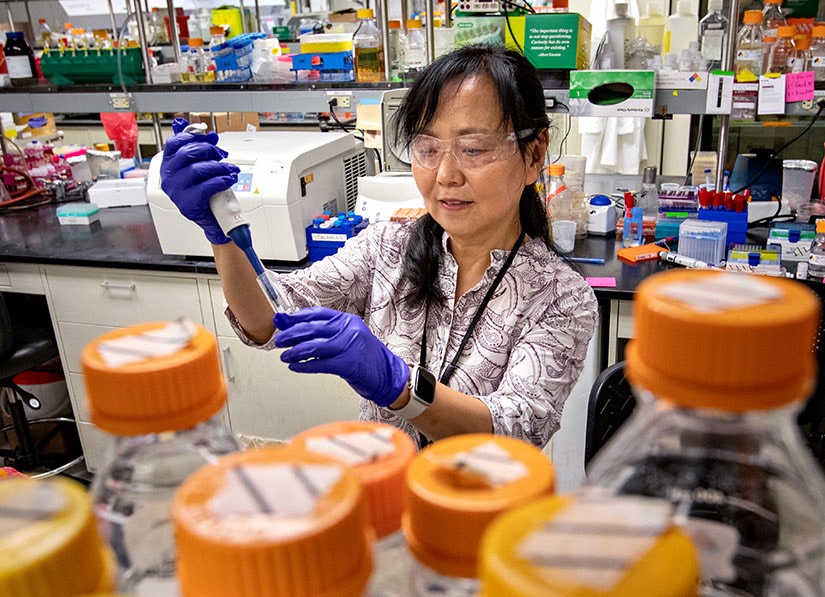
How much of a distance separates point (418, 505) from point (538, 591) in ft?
0.42

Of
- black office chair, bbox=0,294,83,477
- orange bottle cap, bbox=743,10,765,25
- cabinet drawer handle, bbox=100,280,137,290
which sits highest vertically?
orange bottle cap, bbox=743,10,765,25

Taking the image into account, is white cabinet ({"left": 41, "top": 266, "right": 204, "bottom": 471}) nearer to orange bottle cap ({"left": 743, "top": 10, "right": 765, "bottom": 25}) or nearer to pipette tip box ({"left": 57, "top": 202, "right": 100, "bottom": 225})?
pipette tip box ({"left": 57, "top": 202, "right": 100, "bottom": 225})

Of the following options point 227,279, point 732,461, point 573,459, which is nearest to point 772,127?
point 573,459

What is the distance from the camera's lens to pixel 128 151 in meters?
3.98

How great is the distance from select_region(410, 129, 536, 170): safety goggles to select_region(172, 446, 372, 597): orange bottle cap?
1.06 meters

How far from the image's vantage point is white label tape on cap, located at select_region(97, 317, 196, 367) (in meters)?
0.47

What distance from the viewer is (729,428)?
0.44 m

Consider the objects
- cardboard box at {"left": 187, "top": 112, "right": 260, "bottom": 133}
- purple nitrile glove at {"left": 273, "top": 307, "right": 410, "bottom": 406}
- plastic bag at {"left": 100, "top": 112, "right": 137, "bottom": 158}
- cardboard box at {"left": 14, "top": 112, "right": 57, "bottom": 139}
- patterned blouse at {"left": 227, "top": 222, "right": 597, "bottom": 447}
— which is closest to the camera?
purple nitrile glove at {"left": 273, "top": 307, "right": 410, "bottom": 406}

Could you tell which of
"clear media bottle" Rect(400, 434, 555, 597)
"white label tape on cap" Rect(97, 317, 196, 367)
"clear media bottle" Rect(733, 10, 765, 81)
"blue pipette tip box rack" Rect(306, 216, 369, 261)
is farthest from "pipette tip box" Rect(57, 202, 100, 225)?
"clear media bottle" Rect(400, 434, 555, 597)

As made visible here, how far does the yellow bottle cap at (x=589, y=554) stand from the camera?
0.34 m

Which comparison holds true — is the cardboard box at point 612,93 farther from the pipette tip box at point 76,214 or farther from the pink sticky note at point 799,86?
the pipette tip box at point 76,214

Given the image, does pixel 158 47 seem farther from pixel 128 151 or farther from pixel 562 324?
pixel 562 324

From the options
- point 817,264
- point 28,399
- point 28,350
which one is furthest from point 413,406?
point 28,399

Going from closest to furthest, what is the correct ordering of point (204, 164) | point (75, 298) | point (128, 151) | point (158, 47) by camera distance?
1. point (204, 164)
2. point (75, 298)
3. point (128, 151)
4. point (158, 47)
